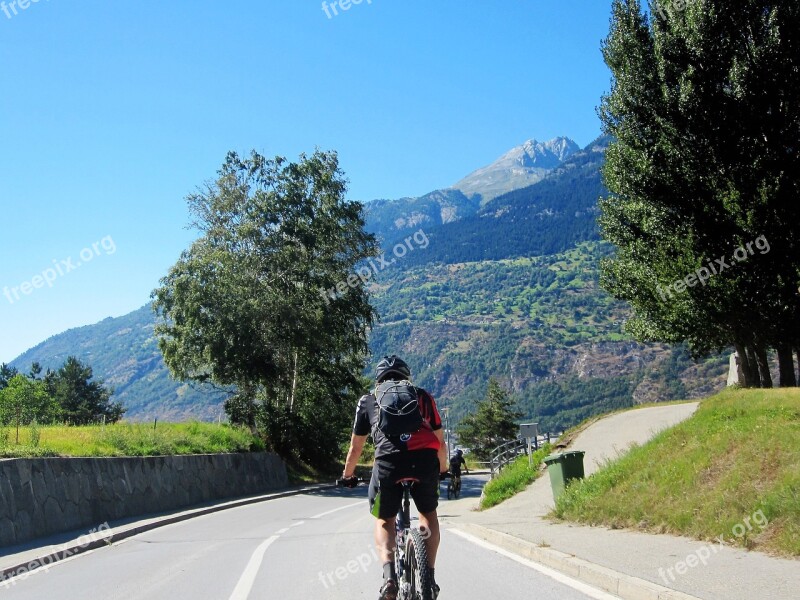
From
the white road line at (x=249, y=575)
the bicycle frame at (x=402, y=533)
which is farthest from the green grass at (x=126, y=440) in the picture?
the bicycle frame at (x=402, y=533)

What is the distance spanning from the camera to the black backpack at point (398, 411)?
18.0 feet

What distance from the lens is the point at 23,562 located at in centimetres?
1007

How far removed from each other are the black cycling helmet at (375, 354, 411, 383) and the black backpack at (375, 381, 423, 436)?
0.72 ft

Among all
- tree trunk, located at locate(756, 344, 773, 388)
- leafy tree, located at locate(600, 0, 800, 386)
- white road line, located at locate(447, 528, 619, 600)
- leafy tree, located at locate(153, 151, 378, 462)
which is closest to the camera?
white road line, located at locate(447, 528, 619, 600)

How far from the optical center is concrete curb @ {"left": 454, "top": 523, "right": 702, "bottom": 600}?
20.4 feet

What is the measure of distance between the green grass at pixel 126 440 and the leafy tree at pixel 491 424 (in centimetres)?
6087

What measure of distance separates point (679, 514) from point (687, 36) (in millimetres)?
18341

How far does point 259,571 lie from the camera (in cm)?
934

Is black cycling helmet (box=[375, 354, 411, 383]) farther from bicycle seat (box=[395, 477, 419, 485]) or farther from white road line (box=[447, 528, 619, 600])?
white road line (box=[447, 528, 619, 600])

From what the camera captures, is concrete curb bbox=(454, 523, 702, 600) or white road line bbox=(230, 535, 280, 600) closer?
concrete curb bbox=(454, 523, 702, 600)

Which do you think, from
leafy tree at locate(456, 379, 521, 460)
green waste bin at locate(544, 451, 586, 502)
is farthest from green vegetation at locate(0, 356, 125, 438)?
green waste bin at locate(544, 451, 586, 502)

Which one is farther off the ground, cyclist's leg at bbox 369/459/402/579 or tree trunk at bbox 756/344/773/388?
cyclist's leg at bbox 369/459/402/579

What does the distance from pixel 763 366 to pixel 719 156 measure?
7.66 metres

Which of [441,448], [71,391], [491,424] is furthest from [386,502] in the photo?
[71,391]
